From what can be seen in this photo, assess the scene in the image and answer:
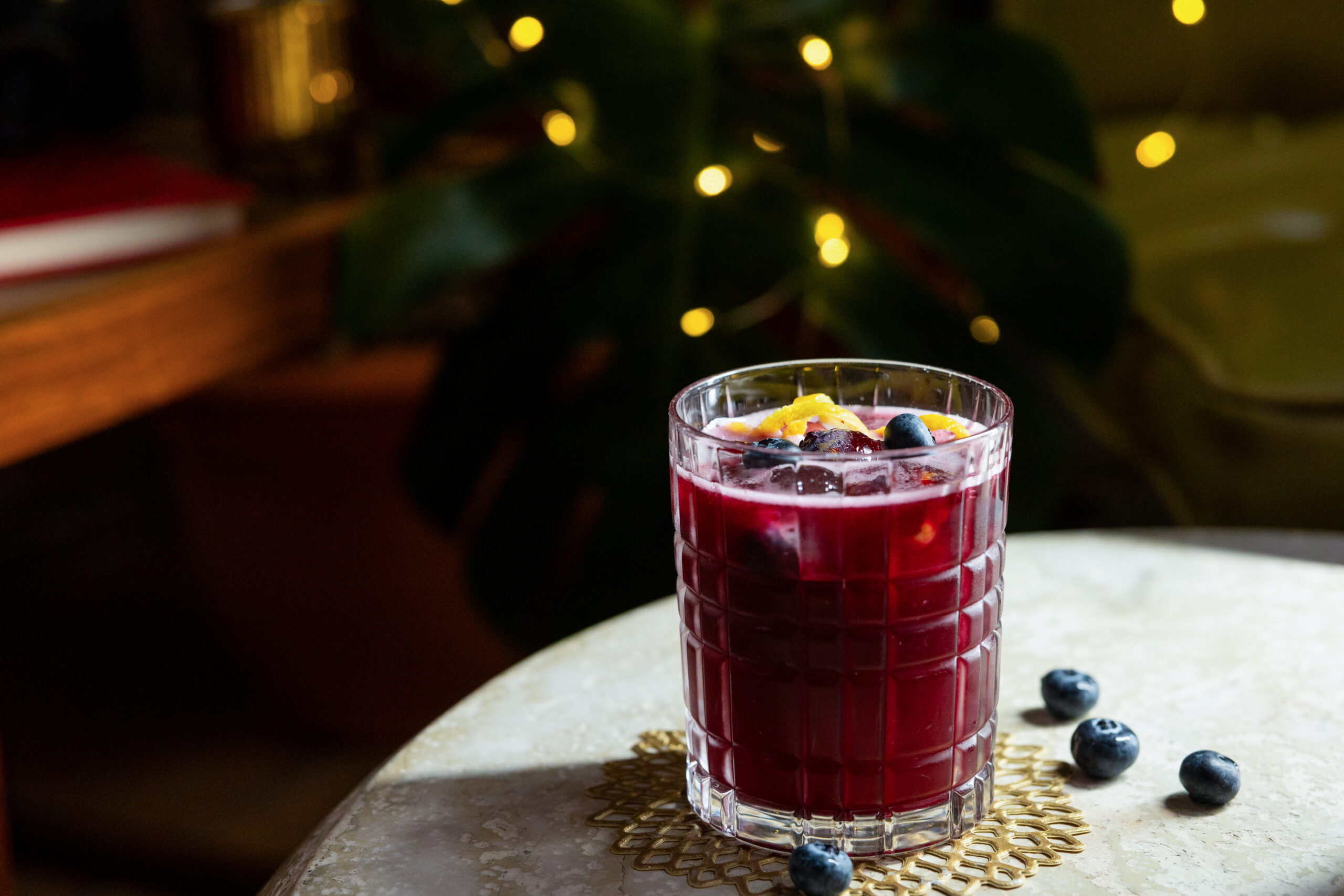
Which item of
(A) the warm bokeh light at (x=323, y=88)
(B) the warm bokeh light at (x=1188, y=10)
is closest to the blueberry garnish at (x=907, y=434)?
(A) the warm bokeh light at (x=323, y=88)

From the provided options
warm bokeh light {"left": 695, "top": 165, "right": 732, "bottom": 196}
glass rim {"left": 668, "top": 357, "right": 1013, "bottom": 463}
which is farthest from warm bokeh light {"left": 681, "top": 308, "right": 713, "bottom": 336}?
glass rim {"left": 668, "top": 357, "right": 1013, "bottom": 463}

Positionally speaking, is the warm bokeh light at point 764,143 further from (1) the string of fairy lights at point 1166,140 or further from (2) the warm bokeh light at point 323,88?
(1) the string of fairy lights at point 1166,140

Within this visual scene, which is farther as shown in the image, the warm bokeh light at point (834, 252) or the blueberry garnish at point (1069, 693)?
the warm bokeh light at point (834, 252)

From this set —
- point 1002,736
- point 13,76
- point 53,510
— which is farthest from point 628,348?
point 53,510

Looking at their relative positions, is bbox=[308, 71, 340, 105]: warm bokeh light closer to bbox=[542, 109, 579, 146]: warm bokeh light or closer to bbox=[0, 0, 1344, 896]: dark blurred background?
bbox=[0, 0, 1344, 896]: dark blurred background

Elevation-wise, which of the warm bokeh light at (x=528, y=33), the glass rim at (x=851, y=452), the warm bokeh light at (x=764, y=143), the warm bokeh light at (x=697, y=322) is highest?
the warm bokeh light at (x=528, y=33)

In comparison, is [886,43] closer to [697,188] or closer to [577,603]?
[697,188]

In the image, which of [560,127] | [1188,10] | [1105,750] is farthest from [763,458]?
[1188,10]
